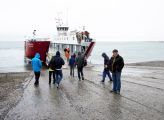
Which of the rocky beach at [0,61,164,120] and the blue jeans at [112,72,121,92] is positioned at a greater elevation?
the blue jeans at [112,72,121,92]

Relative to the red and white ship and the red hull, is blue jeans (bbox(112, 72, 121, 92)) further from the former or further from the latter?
the red hull

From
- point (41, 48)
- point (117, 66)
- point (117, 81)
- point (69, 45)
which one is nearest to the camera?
point (117, 66)

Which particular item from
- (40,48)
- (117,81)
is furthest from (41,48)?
(117,81)

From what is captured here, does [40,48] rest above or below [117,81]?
above

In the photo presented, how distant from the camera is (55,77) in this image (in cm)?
1606

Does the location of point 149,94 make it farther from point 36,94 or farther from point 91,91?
point 36,94

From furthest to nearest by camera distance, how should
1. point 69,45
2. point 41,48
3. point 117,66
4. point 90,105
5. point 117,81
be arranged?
point 69,45 < point 41,48 < point 117,81 < point 117,66 < point 90,105

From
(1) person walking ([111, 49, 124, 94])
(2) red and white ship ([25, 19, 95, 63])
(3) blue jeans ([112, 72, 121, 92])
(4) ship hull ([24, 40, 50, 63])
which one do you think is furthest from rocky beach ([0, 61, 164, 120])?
(4) ship hull ([24, 40, 50, 63])

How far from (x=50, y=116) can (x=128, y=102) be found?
301cm

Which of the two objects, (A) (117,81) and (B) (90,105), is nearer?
(B) (90,105)

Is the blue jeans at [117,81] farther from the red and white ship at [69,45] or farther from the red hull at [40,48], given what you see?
the red hull at [40,48]

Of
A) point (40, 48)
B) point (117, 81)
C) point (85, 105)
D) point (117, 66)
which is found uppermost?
point (117, 66)

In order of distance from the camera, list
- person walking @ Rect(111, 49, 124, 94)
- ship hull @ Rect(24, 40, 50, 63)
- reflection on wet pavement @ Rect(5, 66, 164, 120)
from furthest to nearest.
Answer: ship hull @ Rect(24, 40, 50, 63), person walking @ Rect(111, 49, 124, 94), reflection on wet pavement @ Rect(5, 66, 164, 120)

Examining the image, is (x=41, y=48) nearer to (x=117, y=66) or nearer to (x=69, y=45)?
(x=69, y=45)
